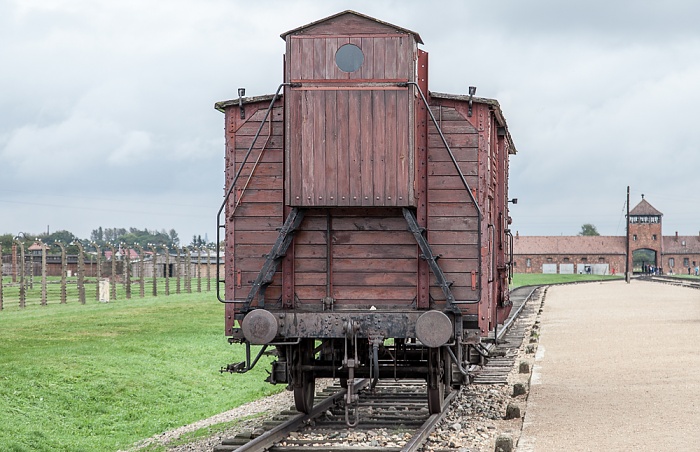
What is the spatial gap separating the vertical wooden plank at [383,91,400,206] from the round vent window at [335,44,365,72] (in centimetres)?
52

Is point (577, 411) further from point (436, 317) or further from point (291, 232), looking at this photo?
point (291, 232)

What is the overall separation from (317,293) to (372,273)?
2.18 ft

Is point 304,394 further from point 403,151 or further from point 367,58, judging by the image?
point 367,58

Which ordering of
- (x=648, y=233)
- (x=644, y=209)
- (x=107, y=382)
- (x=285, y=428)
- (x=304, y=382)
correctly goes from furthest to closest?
(x=644, y=209) < (x=648, y=233) < (x=107, y=382) < (x=304, y=382) < (x=285, y=428)

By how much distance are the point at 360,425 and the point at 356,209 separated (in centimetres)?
247

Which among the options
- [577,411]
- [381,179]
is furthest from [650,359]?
[381,179]

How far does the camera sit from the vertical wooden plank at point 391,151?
1004 centimetres

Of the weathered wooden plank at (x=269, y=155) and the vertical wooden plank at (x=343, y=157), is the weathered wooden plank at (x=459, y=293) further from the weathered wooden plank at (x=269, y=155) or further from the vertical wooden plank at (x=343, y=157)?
the weathered wooden plank at (x=269, y=155)

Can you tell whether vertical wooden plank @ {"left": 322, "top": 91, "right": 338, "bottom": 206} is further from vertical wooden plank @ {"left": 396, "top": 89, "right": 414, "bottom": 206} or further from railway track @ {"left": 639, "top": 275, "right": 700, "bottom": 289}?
railway track @ {"left": 639, "top": 275, "right": 700, "bottom": 289}

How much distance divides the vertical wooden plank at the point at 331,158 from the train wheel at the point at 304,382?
179cm

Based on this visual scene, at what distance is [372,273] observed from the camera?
10.4 m

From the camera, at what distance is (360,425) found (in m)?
10.6

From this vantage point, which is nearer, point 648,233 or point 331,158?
point 331,158

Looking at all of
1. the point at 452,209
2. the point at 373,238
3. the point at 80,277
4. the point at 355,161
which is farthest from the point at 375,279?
the point at 80,277
